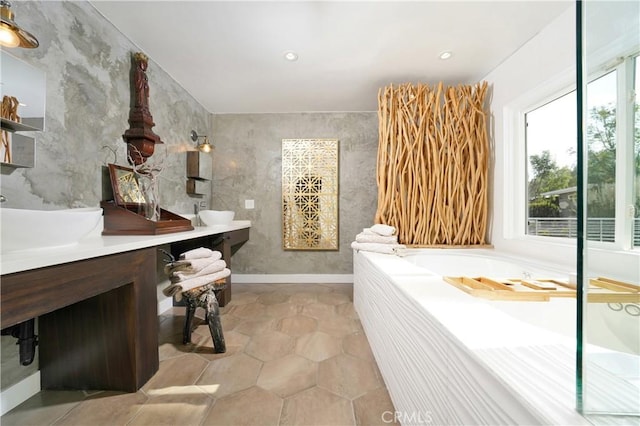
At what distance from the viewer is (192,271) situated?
1.37 m

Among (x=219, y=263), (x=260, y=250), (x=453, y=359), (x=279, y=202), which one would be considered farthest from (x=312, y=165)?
(x=453, y=359)

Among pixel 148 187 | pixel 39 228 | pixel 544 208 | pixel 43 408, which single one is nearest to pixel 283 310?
pixel 43 408

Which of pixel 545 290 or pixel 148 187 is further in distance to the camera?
pixel 148 187

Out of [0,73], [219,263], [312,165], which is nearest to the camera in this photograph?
[0,73]

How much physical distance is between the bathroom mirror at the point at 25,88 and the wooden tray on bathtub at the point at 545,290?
84.1 inches

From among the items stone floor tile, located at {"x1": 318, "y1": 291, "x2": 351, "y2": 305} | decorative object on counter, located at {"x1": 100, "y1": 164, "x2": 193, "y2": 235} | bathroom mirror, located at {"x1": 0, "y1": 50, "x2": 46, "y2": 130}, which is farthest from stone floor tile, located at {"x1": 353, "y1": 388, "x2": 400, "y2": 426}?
bathroom mirror, located at {"x1": 0, "y1": 50, "x2": 46, "y2": 130}

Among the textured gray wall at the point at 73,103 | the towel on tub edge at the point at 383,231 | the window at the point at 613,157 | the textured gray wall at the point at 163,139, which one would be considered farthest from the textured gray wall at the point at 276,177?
the window at the point at 613,157

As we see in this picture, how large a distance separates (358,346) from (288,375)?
0.51 m

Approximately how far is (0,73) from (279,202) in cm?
227

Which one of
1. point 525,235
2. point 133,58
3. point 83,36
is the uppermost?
point 133,58

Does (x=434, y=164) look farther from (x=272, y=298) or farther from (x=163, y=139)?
(x=163, y=139)

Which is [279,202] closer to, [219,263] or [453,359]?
[219,263]

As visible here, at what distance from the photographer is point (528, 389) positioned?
41cm

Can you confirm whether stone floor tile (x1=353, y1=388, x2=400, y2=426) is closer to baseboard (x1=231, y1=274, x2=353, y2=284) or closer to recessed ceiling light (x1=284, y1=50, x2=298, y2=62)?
baseboard (x1=231, y1=274, x2=353, y2=284)
